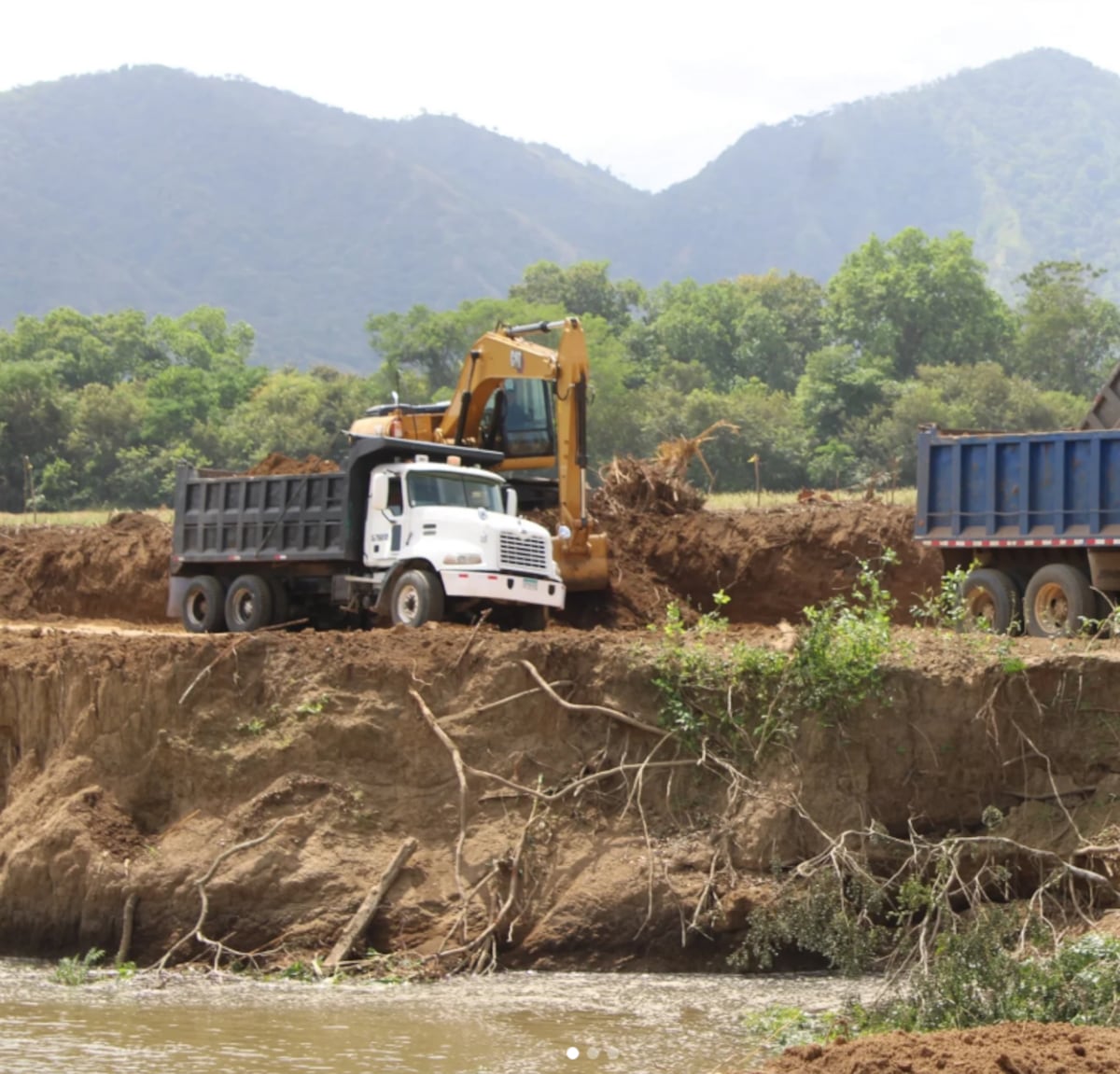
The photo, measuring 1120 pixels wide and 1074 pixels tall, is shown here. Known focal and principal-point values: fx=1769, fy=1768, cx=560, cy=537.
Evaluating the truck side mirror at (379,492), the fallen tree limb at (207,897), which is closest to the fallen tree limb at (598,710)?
the fallen tree limb at (207,897)

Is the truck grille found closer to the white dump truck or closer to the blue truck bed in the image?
the white dump truck

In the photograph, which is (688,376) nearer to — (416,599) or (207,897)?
(416,599)

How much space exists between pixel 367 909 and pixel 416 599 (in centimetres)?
592

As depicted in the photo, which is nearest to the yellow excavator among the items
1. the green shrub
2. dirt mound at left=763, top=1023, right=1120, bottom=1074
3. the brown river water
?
the green shrub

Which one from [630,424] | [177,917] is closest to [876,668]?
[177,917]

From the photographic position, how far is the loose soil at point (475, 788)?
15023mm

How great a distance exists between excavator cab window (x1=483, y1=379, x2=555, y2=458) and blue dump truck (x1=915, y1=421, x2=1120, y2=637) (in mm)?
6352

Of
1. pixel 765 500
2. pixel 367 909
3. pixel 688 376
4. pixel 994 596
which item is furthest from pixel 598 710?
pixel 688 376

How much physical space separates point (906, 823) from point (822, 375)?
6688 cm

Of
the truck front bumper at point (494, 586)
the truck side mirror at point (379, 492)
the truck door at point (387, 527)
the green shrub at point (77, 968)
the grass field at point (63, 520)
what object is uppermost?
the grass field at point (63, 520)

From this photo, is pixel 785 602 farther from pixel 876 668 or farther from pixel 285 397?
pixel 285 397

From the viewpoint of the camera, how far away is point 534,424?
26.2 meters

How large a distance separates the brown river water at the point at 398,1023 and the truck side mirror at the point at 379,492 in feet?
25.7

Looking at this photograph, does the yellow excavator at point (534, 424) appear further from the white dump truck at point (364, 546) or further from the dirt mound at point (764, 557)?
the dirt mound at point (764, 557)
